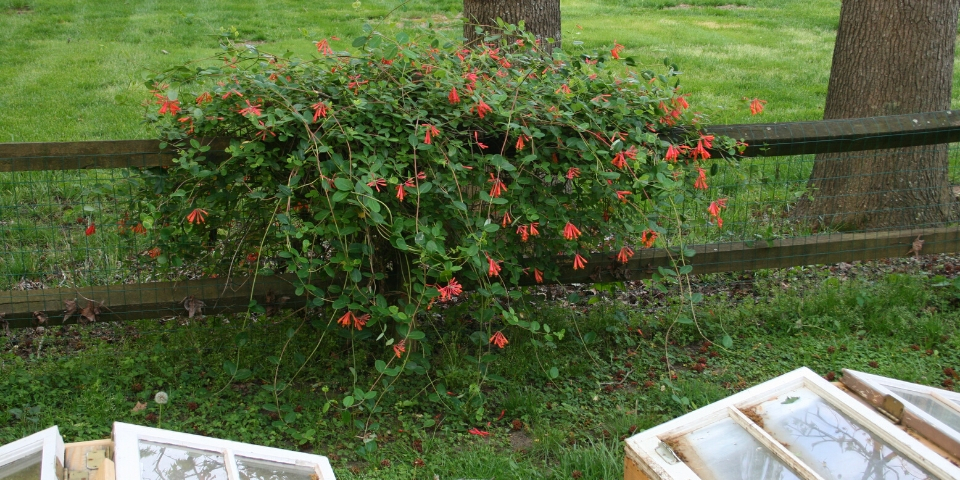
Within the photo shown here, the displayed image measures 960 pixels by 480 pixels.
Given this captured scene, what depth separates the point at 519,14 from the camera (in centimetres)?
471

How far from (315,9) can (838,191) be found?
9132 mm

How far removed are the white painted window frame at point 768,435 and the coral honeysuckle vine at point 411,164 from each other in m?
0.87

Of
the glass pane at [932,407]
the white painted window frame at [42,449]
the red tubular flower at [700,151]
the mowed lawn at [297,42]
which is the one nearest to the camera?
the white painted window frame at [42,449]

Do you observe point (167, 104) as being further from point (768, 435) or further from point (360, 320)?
point (768, 435)

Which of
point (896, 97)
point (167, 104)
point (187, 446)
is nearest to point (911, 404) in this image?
point (187, 446)

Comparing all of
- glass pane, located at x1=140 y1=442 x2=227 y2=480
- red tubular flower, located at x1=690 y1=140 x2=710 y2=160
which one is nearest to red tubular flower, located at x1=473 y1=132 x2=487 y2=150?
red tubular flower, located at x1=690 y1=140 x2=710 y2=160

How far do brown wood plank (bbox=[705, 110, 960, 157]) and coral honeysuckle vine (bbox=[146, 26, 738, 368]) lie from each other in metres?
0.42

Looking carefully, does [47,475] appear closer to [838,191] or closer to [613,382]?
[613,382]

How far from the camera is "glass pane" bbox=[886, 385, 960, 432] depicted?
→ 102 inches

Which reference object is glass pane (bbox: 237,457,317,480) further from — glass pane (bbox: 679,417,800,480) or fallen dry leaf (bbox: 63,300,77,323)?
fallen dry leaf (bbox: 63,300,77,323)

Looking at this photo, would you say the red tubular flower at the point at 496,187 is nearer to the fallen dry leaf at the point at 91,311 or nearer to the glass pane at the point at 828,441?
the glass pane at the point at 828,441

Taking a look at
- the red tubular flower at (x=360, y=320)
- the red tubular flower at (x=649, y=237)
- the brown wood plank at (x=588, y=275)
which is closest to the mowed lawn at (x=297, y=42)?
the brown wood plank at (x=588, y=275)

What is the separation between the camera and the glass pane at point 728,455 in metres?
2.29

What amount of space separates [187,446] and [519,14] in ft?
10.8
